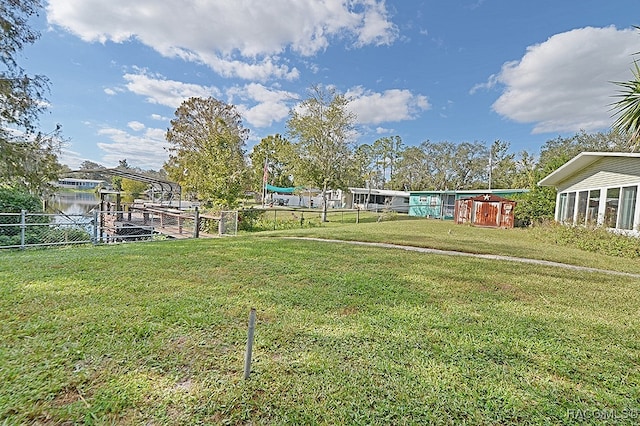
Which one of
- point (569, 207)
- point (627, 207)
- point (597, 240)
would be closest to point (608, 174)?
point (627, 207)

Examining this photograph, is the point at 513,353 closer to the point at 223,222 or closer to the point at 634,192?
the point at 634,192

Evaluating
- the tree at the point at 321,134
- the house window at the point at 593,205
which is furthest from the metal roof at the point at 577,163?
the tree at the point at 321,134

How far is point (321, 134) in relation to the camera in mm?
18969

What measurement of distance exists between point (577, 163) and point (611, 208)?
2112 millimetres

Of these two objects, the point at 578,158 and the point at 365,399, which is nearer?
the point at 365,399

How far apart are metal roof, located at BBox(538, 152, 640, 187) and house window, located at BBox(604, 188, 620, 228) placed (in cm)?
125

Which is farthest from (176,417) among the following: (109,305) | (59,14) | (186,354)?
(59,14)

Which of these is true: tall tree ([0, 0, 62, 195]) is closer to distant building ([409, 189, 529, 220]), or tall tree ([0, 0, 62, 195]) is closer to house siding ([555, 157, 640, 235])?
house siding ([555, 157, 640, 235])

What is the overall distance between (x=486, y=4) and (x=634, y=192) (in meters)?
8.88

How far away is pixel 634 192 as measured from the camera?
8789 millimetres

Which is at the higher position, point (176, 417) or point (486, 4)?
point (486, 4)

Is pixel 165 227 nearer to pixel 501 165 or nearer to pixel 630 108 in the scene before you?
pixel 630 108

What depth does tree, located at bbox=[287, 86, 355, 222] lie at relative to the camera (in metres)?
18.8

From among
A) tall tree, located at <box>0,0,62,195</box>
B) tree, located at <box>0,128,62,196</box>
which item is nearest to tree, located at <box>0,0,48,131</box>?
tall tree, located at <box>0,0,62,195</box>
